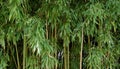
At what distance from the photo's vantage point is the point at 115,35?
262cm

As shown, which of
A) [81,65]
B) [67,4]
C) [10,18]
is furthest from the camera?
[81,65]

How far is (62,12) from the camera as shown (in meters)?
2.30

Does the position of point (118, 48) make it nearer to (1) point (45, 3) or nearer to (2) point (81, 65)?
(2) point (81, 65)

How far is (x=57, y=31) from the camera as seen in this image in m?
2.46

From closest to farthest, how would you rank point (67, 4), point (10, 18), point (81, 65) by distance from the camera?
point (10, 18)
point (67, 4)
point (81, 65)

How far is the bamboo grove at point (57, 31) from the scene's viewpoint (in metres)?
2.22

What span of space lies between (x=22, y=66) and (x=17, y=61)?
10cm

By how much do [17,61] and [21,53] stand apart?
0.35 feet

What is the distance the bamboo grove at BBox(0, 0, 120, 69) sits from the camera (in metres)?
2.22

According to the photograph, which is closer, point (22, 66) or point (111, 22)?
point (111, 22)

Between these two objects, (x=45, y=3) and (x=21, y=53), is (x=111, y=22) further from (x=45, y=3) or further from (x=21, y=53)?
(x=21, y=53)

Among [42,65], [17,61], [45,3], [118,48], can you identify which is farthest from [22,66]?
[118,48]

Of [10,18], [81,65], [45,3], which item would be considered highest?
[45,3]

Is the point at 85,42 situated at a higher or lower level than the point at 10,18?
lower
